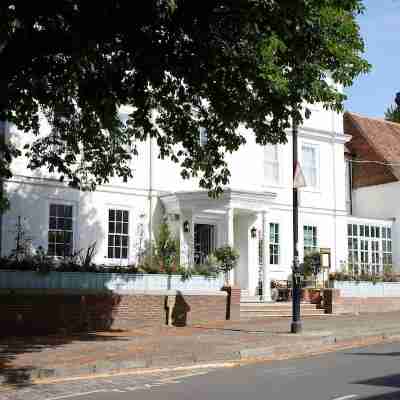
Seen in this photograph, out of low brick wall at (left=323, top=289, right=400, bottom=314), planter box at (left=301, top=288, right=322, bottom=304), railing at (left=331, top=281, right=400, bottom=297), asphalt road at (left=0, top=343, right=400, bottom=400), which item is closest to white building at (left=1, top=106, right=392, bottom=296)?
planter box at (left=301, top=288, right=322, bottom=304)

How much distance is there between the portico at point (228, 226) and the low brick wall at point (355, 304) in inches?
86.5

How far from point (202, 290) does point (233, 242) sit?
Result: 168 inches

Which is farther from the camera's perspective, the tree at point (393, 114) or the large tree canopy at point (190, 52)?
the tree at point (393, 114)

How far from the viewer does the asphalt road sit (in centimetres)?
934

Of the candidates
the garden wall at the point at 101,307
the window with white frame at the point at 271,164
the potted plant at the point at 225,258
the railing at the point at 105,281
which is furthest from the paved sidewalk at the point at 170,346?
the window with white frame at the point at 271,164

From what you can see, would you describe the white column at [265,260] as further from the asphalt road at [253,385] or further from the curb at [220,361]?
the asphalt road at [253,385]

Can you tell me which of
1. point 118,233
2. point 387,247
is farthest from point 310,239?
point 118,233

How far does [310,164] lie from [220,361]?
52.7 feet

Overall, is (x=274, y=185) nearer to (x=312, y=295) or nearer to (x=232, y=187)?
(x=232, y=187)

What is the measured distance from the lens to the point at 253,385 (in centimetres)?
1021

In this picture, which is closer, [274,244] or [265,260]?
[265,260]

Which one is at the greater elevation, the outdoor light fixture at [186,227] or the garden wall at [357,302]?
the outdoor light fixture at [186,227]

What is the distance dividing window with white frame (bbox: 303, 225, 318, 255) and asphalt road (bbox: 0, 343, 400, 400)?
1494 centimetres

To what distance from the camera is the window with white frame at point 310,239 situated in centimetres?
2761
